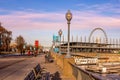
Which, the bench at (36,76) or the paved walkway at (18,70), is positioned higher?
the bench at (36,76)

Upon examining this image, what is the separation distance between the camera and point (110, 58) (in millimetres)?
149875

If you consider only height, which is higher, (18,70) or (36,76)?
(36,76)

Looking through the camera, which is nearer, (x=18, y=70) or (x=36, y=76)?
(x=36, y=76)

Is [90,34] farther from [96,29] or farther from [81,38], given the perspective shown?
[81,38]

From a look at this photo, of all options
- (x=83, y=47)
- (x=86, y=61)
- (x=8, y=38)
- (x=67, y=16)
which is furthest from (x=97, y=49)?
(x=67, y=16)

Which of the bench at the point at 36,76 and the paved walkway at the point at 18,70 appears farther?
the paved walkway at the point at 18,70

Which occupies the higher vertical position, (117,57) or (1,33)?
(1,33)

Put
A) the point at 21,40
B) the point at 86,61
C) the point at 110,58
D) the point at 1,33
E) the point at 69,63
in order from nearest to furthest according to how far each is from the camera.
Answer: the point at 69,63 → the point at 86,61 → the point at 1,33 → the point at 110,58 → the point at 21,40

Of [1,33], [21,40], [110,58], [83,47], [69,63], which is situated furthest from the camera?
[83,47]

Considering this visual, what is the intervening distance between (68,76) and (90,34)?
6030 inches

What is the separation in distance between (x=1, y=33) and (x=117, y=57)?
57.2 m

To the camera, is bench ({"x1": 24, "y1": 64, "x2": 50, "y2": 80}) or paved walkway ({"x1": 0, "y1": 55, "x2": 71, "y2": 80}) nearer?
bench ({"x1": 24, "y1": 64, "x2": 50, "y2": 80})

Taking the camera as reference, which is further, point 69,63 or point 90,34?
point 90,34

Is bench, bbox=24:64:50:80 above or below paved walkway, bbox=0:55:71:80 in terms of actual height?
above
